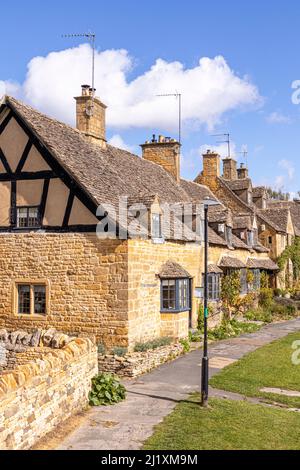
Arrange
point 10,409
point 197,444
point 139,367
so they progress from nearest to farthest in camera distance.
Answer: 1. point 10,409
2. point 197,444
3. point 139,367

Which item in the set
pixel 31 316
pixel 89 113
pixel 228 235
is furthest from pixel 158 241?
pixel 228 235

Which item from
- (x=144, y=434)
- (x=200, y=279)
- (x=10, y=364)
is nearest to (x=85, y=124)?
(x=200, y=279)

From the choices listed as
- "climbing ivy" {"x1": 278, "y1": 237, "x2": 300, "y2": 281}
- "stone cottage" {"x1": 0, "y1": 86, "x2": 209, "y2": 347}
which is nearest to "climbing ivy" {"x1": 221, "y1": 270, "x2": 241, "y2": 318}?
"stone cottage" {"x1": 0, "y1": 86, "x2": 209, "y2": 347}

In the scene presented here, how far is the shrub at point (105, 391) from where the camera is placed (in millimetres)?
12664

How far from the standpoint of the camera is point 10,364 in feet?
56.1

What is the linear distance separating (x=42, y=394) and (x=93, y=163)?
11.9m

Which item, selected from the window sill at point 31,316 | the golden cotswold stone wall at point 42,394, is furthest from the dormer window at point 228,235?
the golden cotswold stone wall at point 42,394

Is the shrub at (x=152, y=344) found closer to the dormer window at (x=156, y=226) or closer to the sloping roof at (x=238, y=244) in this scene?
the dormer window at (x=156, y=226)

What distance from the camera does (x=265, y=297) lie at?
31.7 metres

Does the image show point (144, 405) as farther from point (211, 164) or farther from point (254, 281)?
point (211, 164)

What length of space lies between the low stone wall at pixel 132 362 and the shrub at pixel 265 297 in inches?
597

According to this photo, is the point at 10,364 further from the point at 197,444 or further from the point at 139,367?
the point at 197,444

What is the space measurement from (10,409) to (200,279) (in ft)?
52.6

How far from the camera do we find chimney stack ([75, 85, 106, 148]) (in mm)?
22094
